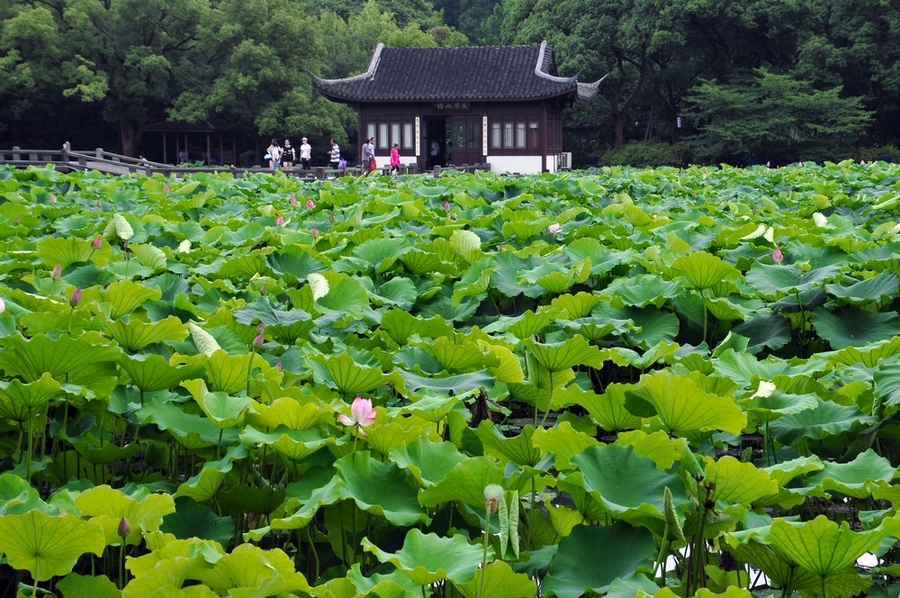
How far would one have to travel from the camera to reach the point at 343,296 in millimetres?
2133

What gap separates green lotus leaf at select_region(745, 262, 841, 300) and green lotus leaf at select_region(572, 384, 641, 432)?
940 millimetres

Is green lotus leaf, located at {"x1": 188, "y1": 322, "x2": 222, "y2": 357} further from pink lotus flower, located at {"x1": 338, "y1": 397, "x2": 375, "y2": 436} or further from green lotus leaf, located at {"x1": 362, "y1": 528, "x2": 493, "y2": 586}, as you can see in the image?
green lotus leaf, located at {"x1": 362, "y1": 528, "x2": 493, "y2": 586}

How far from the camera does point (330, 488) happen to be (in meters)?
1.12

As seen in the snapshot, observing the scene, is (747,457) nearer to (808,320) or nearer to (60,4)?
(808,320)

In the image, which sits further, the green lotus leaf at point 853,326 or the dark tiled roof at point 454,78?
the dark tiled roof at point 454,78

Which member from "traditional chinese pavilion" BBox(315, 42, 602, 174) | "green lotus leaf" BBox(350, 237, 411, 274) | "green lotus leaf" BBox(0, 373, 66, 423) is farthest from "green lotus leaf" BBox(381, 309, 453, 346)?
"traditional chinese pavilion" BBox(315, 42, 602, 174)

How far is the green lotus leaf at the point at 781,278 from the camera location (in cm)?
220

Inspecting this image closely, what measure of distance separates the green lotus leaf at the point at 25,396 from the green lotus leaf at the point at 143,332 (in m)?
0.21

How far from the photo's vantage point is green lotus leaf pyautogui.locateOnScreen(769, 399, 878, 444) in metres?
1.33

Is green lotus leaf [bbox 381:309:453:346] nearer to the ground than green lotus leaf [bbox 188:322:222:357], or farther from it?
nearer to the ground

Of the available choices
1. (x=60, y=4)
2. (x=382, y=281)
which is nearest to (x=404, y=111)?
(x=60, y=4)

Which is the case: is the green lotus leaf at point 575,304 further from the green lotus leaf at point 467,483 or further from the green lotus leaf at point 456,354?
the green lotus leaf at point 467,483

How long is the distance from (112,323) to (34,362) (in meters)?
0.22

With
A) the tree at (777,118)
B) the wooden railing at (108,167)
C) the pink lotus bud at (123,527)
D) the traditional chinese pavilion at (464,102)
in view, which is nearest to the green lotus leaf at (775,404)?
the pink lotus bud at (123,527)
